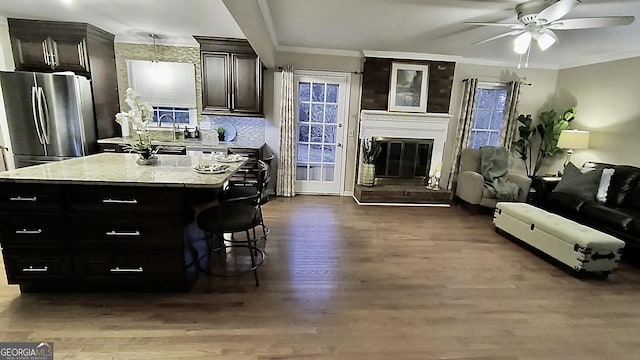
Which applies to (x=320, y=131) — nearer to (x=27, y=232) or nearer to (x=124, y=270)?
(x=124, y=270)

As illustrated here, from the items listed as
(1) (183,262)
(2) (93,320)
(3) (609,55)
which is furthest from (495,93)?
(2) (93,320)

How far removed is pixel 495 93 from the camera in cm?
539

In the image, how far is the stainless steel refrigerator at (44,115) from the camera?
3906 millimetres

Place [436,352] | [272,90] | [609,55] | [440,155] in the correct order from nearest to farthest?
[436,352] < [609,55] < [272,90] < [440,155]

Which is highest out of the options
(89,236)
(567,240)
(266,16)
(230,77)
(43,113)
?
(266,16)

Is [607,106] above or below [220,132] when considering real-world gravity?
above

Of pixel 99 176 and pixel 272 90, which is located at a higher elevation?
pixel 272 90

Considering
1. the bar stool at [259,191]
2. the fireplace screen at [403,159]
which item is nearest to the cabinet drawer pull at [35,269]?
the bar stool at [259,191]

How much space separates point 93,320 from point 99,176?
99 cm

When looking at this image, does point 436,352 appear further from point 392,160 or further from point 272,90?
point 272,90

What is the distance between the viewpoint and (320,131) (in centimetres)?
530

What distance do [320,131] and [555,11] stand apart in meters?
3.53

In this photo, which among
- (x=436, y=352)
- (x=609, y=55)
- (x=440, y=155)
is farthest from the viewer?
(x=440, y=155)

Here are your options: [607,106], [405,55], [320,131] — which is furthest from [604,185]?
[320,131]
